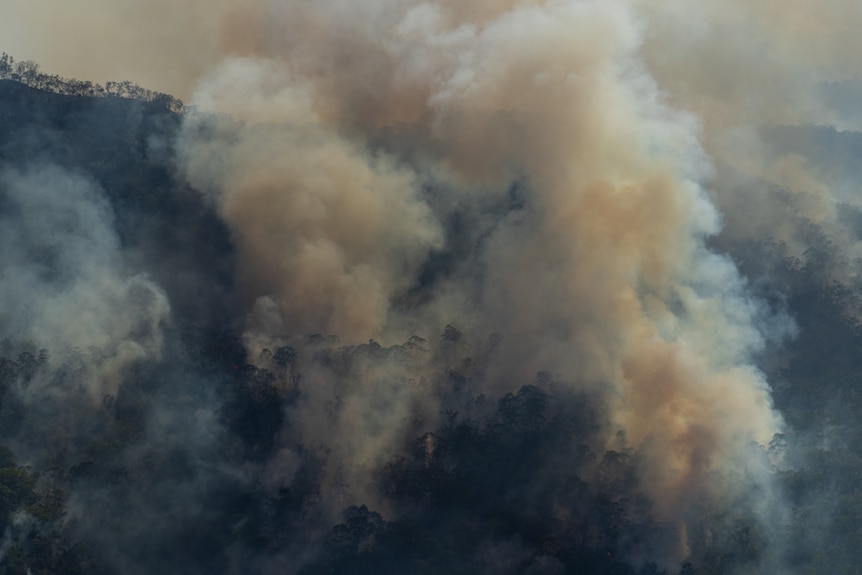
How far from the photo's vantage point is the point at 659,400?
61.2 metres

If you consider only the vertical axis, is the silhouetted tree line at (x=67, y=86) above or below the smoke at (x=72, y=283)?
above

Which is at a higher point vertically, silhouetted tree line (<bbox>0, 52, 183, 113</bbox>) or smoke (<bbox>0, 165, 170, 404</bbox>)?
silhouetted tree line (<bbox>0, 52, 183, 113</bbox>)

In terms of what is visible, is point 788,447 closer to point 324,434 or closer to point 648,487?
point 648,487

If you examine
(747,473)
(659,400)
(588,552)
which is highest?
(659,400)

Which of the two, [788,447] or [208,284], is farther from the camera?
[208,284]

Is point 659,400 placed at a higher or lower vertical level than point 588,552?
higher

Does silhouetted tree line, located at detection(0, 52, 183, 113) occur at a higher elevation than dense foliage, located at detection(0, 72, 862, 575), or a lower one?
higher

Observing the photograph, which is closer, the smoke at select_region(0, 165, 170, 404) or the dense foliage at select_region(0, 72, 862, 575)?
the dense foliage at select_region(0, 72, 862, 575)

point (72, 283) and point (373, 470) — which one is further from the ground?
point (72, 283)

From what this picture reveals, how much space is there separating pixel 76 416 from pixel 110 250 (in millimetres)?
16509

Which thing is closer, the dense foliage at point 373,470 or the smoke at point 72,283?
the dense foliage at point 373,470

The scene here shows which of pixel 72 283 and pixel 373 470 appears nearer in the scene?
pixel 373 470

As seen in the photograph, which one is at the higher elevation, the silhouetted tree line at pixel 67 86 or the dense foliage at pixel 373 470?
the silhouetted tree line at pixel 67 86

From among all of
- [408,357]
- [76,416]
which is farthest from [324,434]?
[76,416]
